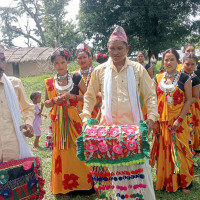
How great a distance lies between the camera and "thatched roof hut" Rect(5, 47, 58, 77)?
25.1 m

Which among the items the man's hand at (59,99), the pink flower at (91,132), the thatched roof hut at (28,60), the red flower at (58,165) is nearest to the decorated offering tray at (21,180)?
the pink flower at (91,132)

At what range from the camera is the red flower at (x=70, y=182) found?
406 cm

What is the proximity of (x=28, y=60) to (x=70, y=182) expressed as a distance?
23.3 meters

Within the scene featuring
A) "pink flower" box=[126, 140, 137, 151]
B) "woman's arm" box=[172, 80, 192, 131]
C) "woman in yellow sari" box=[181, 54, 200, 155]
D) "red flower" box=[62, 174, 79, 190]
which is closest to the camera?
"pink flower" box=[126, 140, 137, 151]

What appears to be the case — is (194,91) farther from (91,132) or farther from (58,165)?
(58,165)

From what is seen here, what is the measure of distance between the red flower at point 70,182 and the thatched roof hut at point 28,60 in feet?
68.0

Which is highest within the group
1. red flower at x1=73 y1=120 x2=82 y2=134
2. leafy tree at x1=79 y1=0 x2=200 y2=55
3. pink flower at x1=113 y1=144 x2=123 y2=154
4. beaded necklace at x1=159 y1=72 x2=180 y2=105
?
leafy tree at x1=79 y1=0 x2=200 y2=55

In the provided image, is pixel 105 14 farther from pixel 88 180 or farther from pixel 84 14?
pixel 88 180

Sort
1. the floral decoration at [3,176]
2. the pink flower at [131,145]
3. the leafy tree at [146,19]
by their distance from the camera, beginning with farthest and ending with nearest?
the leafy tree at [146,19]
the pink flower at [131,145]
the floral decoration at [3,176]

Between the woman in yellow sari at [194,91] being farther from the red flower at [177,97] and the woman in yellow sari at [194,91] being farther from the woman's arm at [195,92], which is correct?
the red flower at [177,97]

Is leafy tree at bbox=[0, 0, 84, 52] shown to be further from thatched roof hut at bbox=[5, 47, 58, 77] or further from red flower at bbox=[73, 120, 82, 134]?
red flower at bbox=[73, 120, 82, 134]

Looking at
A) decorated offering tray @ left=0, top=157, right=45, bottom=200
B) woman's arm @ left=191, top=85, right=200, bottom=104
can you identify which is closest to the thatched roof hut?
woman's arm @ left=191, top=85, right=200, bottom=104

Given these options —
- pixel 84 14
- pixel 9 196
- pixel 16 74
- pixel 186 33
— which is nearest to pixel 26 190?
pixel 9 196

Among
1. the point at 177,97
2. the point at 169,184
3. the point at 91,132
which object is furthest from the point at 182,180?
the point at 91,132
